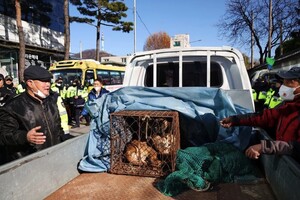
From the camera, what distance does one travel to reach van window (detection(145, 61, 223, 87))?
16.5 ft

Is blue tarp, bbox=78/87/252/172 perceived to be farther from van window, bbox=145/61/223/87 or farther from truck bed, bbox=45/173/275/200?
van window, bbox=145/61/223/87

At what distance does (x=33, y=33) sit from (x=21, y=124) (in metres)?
24.8

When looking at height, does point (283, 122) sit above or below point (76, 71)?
below

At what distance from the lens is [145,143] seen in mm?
3604

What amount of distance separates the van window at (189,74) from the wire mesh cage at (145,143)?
65.8 inches

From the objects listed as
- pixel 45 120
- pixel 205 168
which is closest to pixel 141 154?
pixel 205 168

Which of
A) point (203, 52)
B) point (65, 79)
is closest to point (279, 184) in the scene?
point (203, 52)

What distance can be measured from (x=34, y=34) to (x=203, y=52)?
943 inches

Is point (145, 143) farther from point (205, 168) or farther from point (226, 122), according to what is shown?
point (226, 122)

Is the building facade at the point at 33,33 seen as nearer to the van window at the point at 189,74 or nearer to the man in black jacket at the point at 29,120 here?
the van window at the point at 189,74

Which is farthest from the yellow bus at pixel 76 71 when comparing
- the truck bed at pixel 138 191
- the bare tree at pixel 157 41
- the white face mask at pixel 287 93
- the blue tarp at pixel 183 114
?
the bare tree at pixel 157 41

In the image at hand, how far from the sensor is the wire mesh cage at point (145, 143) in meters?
3.40

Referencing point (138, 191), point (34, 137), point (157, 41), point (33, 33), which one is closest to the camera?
point (34, 137)

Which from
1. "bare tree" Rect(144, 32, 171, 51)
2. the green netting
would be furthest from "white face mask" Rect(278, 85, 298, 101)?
"bare tree" Rect(144, 32, 171, 51)
